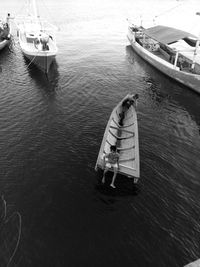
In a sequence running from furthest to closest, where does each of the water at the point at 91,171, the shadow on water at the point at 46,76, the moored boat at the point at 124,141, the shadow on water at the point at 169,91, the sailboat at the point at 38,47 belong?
the sailboat at the point at 38,47 → the shadow on water at the point at 46,76 → the shadow on water at the point at 169,91 → the moored boat at the point at 124,141 → the water at the point at 91,171

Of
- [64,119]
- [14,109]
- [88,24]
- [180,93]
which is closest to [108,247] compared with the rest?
[64,119]

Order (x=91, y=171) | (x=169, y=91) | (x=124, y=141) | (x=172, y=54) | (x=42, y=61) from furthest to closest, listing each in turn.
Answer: (x=172, y=54) → (x=42, y=61) → (x=169, y=91) → (x=124, y=141) → (x=91, y=171)

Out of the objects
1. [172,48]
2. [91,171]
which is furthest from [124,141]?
[172,48]

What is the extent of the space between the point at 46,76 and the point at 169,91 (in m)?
19.1

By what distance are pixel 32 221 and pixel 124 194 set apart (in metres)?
6.64

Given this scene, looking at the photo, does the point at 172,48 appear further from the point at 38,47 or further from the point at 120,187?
the point at 120,187

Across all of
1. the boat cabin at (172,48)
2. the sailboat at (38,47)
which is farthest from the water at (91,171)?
the boat cabin at (172,48)

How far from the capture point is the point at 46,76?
3750 cm

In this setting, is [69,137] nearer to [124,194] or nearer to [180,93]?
[124,194]

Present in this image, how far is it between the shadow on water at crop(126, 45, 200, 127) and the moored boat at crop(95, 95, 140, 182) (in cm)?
926

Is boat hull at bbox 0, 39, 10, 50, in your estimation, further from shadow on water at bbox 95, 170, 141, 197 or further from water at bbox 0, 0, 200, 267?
shadow on water at bbox 95, 170, 141, 197

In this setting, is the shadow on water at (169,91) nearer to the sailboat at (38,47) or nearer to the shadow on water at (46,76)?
the shadow on water at (46,76)

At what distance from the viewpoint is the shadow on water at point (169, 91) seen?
31.0 m

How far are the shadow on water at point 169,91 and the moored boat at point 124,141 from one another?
30.4ft
